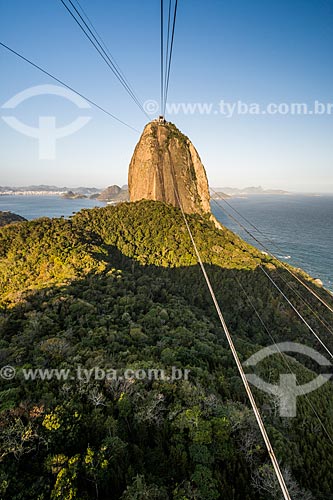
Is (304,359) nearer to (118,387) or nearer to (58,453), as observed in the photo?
(118,387)

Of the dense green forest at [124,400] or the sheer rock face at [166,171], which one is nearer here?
the dense green forest at [124,400]

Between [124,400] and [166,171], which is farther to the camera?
[166,171]

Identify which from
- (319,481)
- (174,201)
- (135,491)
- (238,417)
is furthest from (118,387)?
(174,201)

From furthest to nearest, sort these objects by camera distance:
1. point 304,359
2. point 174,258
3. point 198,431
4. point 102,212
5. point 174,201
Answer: point 174,201, point 102,212, point 174,258, point 304,359, point 198,431

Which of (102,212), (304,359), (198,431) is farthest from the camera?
(102,212)

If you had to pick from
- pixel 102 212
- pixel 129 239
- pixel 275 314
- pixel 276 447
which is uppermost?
pixel 102 212
